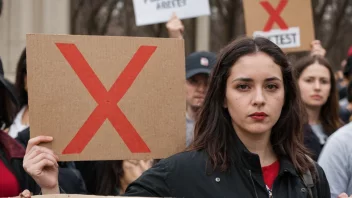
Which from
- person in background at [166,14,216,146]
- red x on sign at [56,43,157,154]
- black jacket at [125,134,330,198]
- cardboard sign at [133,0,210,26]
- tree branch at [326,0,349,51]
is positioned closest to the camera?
black jacket at [125,134,330,198]

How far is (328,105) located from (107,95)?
3.25 m

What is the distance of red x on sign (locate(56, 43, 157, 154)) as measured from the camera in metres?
3.60

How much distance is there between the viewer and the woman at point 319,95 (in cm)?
639

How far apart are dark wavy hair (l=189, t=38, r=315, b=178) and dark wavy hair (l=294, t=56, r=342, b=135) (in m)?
2.69

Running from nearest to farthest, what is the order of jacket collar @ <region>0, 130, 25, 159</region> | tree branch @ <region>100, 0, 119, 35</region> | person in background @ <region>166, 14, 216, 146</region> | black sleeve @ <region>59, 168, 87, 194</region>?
jacket collar @ <region>0, 130, 25, 159</region>, black sleeve @ <region>59, 168, 87, 194</region>, person in background @ <region>166, 14, 216, 146</region>, tree branch @ <region>100, 0, 119, 35</region>

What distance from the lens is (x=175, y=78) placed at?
12.3 ft

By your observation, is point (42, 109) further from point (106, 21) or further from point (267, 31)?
point (106, 21)

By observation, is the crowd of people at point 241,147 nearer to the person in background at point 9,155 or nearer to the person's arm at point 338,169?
the person in background at point 9,155

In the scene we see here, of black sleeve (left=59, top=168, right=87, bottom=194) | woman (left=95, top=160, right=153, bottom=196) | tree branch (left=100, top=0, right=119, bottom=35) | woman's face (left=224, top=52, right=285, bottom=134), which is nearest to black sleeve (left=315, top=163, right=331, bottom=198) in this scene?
woman's face (left=224, top=52, right=285, bottom=134)

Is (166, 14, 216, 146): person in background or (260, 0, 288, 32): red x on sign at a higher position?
(260, 0, 288, 32): red x on sign

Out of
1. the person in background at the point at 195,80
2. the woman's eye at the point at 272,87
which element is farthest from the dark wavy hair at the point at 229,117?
the person in background at the point at 195,80

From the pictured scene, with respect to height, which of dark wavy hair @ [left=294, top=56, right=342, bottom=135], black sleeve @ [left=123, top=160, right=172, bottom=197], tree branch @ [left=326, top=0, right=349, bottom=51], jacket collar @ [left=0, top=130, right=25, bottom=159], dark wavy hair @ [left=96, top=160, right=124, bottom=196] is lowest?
dark wavy hair @ [left=96, top=160, right=124, bottom=196]

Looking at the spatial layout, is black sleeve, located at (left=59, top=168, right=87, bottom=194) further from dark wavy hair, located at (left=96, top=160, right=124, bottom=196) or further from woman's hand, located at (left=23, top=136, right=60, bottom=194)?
woman's hand, located at (left=23, top=136, right=60, bottom=194)

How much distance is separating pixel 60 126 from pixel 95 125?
0.16m
